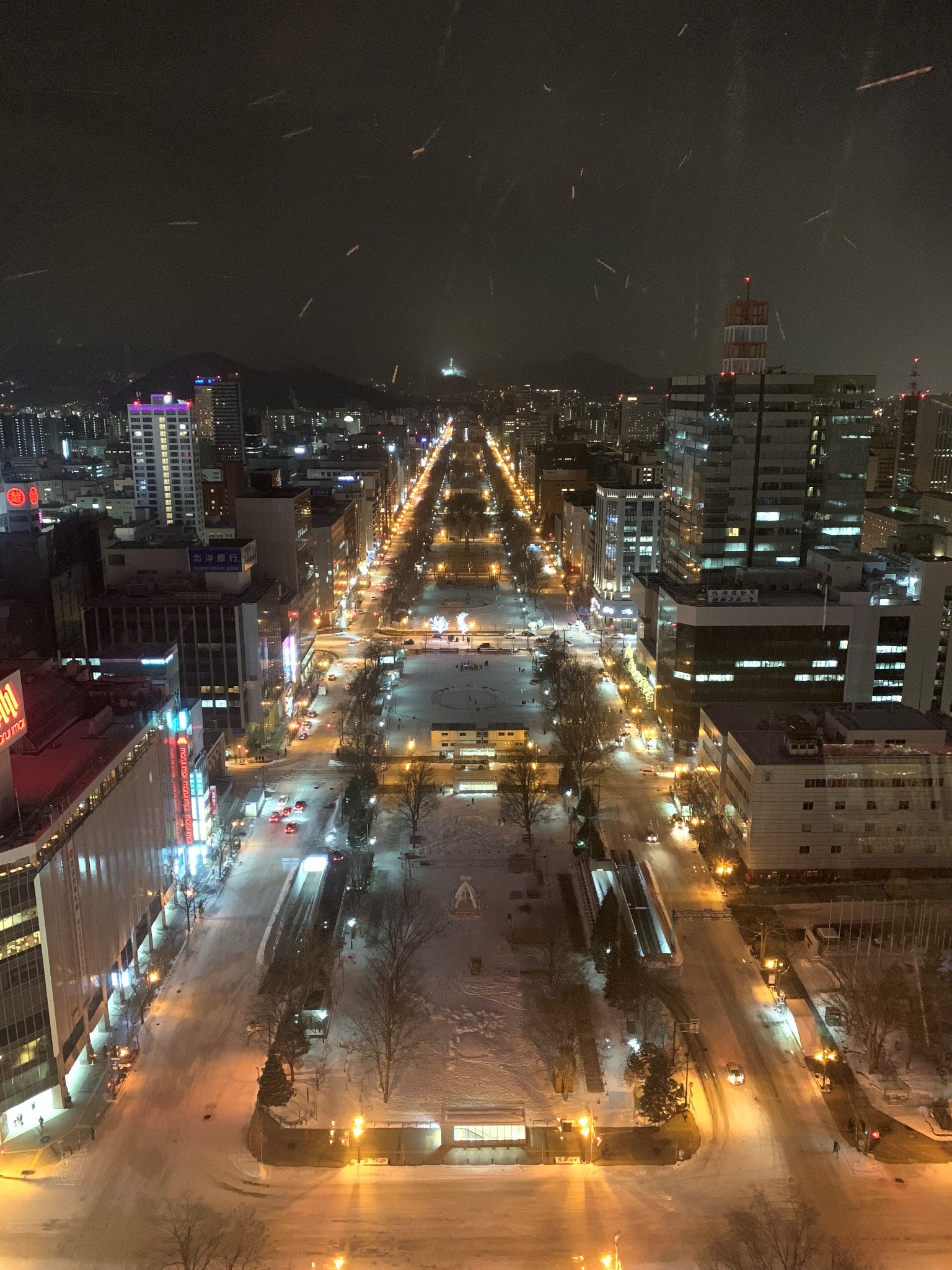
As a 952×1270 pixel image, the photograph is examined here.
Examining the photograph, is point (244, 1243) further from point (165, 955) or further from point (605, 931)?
point (605, 931)

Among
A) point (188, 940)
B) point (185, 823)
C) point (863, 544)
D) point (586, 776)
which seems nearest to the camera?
point (188, 940)

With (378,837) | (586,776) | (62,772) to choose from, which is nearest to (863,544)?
(586,776)

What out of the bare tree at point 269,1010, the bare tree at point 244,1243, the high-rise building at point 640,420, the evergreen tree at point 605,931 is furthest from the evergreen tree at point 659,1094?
Answer: the high-rise building at point 640,420

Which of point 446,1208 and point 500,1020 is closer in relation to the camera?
point 446,1208

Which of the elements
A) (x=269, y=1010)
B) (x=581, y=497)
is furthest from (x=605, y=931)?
(x=581, y=497)

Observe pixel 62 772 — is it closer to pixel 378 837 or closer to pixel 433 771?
pixel 378 837

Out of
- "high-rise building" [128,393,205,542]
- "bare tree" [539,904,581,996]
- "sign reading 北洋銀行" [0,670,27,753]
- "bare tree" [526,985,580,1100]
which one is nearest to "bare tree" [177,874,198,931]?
"sign reading 北洋銀行" [0,670,27,753]

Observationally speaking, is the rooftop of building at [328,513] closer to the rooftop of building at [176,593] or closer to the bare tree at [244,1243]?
the rooftop of building at [176,593]
